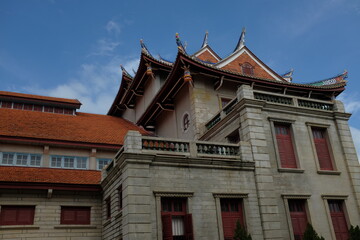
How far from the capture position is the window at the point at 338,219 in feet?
60.3

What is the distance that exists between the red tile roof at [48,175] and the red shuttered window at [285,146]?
9803mm

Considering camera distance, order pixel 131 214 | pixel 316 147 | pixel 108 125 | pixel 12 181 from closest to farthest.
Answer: pixel 131 214 → pixel 12 181 → pixel 316 147 → pixel 108 125

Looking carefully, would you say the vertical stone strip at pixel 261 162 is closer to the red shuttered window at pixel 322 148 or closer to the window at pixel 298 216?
the window at pixel 298 216

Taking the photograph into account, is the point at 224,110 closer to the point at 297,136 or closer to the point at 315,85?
the point at 297,136

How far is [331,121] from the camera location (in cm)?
2109

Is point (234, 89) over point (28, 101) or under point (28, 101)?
under

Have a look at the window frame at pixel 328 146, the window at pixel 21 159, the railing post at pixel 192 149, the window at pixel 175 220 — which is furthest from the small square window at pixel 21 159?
the window frame at pixel 328 146

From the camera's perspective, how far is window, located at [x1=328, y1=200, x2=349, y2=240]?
18391mm

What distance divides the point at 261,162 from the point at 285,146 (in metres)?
2.07

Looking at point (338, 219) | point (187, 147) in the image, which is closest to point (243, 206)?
point (187, 147)

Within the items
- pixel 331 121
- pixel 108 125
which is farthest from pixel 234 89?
pixel 108 125

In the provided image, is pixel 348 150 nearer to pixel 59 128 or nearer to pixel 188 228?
pixel 188 228

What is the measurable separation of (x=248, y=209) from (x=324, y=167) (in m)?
5.44

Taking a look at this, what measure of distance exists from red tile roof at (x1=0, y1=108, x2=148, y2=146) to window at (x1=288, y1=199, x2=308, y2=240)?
1146cm
